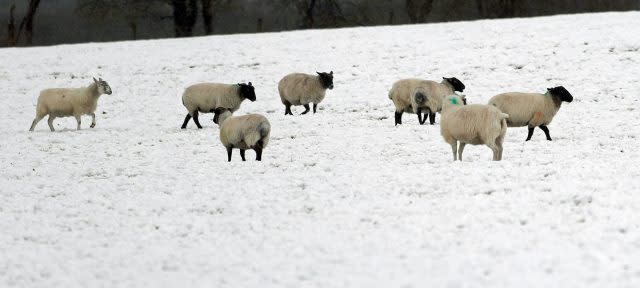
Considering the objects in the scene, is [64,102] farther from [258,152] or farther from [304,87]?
[258,152]

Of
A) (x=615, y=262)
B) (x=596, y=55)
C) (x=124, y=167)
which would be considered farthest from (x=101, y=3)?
(x=615, y=262)

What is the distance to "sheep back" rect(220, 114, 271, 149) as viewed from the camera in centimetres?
1297

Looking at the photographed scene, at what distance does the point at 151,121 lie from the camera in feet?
70.9

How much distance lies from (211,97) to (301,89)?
10.8ft

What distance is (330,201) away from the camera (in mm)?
9539

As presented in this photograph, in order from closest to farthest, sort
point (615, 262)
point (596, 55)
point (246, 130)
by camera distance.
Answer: point (615, 262) → point (246, 130) → point (596, 55)

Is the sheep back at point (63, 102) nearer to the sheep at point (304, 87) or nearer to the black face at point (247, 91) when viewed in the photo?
the black face at point (247, 91)

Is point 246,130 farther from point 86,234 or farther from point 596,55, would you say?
point 596,55

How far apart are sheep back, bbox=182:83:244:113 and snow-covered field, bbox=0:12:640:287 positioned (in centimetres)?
66

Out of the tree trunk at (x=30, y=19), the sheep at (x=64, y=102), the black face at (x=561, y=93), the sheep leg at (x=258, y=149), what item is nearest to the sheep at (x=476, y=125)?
the sheep leg at (x=258, y=149)

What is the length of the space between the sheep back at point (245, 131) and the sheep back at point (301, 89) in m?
8.01

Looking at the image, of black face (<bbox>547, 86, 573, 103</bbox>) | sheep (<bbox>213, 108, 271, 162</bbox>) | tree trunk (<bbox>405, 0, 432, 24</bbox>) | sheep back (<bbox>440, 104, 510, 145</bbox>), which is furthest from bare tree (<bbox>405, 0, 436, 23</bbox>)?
sheep back (<bbox>440, 104, 510, 145</bbox>)

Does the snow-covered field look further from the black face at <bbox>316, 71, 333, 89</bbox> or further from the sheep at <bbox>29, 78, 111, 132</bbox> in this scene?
the black face at <bbox>316, 71, 333, 89</bbox>

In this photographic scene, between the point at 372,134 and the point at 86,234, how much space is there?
9.18m
